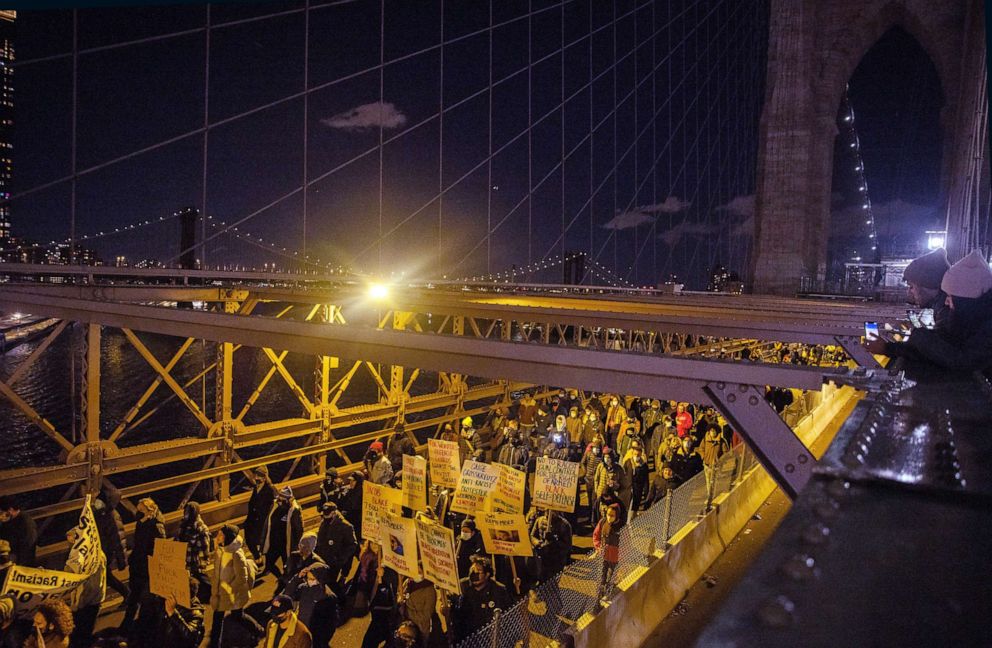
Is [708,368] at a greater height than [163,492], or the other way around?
[708,368]

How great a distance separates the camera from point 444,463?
8180 millimetres

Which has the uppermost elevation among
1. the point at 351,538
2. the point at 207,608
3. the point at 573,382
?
the point at 573,382

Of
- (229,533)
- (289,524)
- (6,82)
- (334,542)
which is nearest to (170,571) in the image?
(229,533)

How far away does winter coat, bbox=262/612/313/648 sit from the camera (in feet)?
15.9

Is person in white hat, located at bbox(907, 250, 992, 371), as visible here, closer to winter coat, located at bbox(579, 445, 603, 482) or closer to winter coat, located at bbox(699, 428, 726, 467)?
winter coat, located at bbox(579, 445, 603, 482)

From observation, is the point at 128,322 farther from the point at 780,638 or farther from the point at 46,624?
the point at 780,638

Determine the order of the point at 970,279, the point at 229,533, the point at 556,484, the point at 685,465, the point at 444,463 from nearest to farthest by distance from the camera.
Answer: the point at 970,279
the point at 229,533
the point at 556,484
the point at 444,463
the point at 685,465

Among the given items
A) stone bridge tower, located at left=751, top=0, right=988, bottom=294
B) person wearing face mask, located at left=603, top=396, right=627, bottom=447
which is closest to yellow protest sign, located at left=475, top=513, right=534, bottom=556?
person wearing face mask, located at left=603, top=396, right=627, bottom=447

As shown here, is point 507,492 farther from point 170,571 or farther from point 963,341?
point 963,341

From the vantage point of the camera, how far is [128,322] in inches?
242

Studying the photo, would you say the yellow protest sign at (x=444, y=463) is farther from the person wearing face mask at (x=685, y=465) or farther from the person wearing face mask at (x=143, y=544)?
the person wearing face mask at (x=143, y=544)

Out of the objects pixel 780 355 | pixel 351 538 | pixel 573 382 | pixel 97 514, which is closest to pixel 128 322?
pixel 97 514

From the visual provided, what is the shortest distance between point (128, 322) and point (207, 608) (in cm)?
312

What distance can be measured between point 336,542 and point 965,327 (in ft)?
19.1
